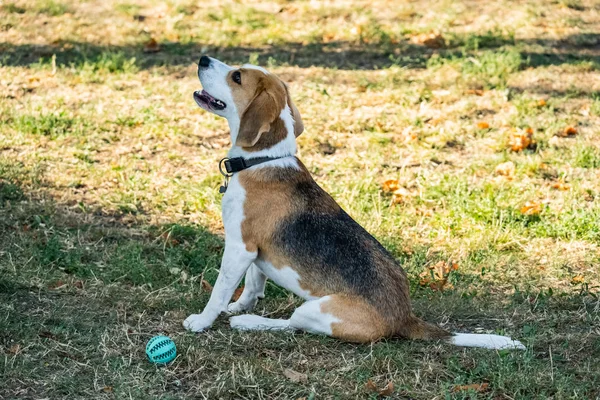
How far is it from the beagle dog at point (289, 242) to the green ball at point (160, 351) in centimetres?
43

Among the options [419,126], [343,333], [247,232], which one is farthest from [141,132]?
[343,333]

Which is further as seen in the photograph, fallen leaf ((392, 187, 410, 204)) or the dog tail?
fallen leaf ((392, 187, 410, 204))

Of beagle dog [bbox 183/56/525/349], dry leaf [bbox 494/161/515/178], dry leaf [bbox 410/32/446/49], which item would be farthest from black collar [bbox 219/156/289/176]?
dry leaf [bbox 410/32/446/49]

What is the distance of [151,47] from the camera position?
10930 mm

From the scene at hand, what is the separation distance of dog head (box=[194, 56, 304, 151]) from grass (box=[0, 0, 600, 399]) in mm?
1225

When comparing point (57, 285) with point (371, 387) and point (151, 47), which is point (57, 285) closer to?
point (371, 387)

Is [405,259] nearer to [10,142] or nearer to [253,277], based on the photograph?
[253,277]

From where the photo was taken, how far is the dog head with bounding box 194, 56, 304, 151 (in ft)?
17.1

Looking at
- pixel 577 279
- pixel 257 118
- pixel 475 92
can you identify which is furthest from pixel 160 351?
pixel 475 92

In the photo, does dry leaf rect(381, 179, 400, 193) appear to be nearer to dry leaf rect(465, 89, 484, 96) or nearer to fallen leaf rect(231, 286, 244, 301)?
fallen leaf rect(231, 286, 244, 301)

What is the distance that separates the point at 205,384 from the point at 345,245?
3.95ft

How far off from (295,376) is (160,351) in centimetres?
78

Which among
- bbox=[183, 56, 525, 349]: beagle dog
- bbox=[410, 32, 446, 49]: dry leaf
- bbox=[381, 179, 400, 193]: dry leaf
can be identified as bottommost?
bbox=[381, 179, 400, 193]: dry leaf

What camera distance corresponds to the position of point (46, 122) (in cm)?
851
